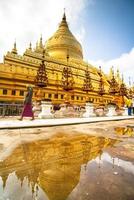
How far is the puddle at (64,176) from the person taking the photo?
84.1 inches

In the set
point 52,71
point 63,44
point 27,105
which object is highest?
point 63,44

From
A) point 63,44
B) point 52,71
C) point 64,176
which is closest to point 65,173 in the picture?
point 64,176

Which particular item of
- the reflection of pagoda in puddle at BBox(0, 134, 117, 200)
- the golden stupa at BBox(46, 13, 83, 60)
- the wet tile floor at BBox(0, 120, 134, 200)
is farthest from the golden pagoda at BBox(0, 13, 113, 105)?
the wet tile floor at BBox(0, 120, 134, 200)

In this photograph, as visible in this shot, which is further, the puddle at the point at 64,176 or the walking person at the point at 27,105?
the walking person at the point at 27,105

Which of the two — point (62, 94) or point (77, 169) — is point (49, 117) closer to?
point (77, 169)

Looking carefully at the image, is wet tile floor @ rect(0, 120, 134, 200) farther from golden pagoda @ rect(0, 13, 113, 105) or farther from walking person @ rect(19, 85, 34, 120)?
golden pagoda @ rect(0, 13, 113, 105)

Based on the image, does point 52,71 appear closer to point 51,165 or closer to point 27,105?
point 27,105

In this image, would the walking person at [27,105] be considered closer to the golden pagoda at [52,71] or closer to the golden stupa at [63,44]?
the golden pagoda at [52,71]

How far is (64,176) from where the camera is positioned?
8.87ft

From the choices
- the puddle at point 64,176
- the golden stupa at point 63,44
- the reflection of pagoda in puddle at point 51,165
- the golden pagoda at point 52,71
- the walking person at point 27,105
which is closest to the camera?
the puddle at point 64,176

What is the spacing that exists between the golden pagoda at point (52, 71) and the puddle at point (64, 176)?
58.6 feet

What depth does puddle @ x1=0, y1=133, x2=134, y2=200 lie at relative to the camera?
2137 mm

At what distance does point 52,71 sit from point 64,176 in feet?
108

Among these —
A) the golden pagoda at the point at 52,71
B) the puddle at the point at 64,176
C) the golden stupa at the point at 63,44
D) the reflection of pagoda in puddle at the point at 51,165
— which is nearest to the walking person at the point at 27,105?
the reflection of pagoda in puddle at the point at 51,165
